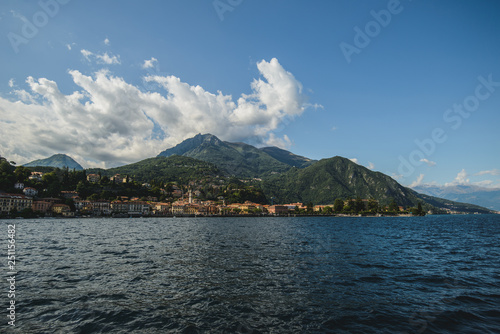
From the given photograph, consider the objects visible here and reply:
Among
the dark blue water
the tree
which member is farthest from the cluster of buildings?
the dark blue water

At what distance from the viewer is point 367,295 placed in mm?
13672

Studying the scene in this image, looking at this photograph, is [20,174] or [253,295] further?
[20,174]

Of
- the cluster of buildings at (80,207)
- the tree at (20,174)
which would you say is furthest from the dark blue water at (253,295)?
the tree at (20,174)

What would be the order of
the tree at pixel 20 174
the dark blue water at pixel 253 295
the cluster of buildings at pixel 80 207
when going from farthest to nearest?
the tree at pixel 20 174 → the cluster of buildings at pixel 80 207 → the dark blue water at pixel 253 295

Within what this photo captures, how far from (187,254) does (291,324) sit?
1790cm

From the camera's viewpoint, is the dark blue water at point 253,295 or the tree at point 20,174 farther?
the tree at point 20,174

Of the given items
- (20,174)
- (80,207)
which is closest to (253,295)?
(80,207)

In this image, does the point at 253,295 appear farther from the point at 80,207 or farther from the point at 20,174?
the point at 20,174

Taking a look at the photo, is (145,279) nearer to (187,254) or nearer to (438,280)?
(187,254)

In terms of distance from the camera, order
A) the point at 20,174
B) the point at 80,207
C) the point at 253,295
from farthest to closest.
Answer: the point at 80,207 < the point at 20,174 < the point at 253,295

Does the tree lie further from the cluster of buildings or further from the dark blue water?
the dark blue water

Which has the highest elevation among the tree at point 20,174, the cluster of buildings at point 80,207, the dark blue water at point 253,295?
the tree at point 20,174

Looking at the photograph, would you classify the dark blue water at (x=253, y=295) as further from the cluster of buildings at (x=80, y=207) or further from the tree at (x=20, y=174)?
the tree at (x=20, y=174)

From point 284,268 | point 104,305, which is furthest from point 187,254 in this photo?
point 104,305
